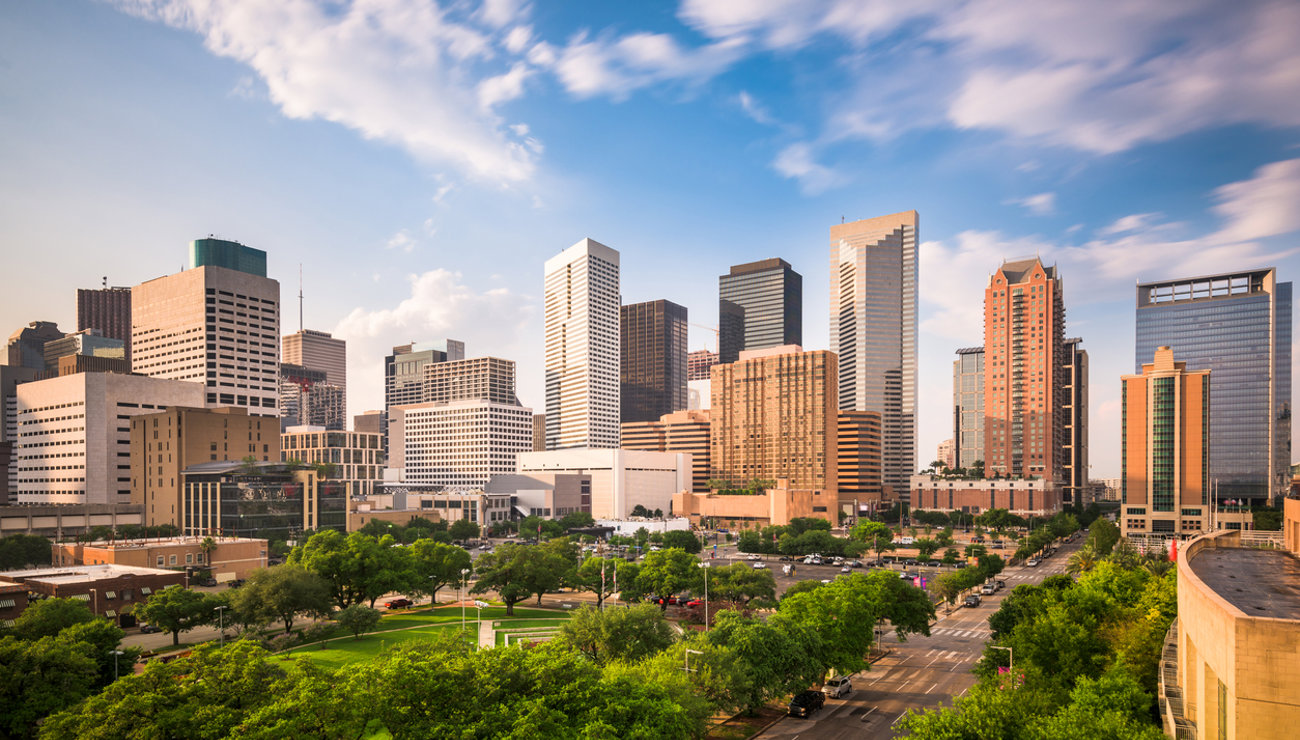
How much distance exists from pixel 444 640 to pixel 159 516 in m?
145

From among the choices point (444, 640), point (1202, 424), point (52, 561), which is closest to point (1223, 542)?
point (444, 640)

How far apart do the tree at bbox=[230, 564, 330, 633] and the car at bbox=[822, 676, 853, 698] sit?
4937 cm

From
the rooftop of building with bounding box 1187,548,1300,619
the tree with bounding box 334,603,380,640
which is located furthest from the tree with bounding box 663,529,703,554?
the rooftop of building with bounding box 1187,548,1300,619

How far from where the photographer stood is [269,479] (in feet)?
461

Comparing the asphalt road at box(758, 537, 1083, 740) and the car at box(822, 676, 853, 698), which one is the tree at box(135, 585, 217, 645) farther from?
the car at box(822, 676, 853, 698)

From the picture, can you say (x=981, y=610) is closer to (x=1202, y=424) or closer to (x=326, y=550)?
(x=326, y=550)

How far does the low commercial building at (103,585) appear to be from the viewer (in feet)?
241

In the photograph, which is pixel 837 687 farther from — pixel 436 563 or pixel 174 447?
pixel 174 447

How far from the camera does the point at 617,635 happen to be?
54.1 meters

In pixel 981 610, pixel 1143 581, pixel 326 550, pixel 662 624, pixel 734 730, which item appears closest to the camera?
pixel 734 730

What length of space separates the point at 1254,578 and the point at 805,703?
28.5 meters

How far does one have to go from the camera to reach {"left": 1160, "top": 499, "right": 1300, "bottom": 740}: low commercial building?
72.5 feet

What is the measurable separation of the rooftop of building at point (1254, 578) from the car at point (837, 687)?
2575 cm

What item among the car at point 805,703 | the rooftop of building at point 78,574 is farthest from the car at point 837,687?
the rooftop of building at point 78,574
